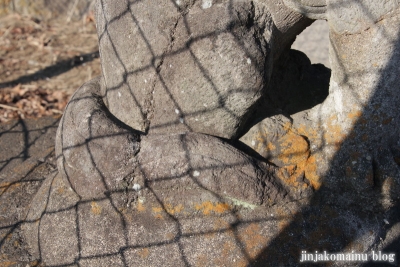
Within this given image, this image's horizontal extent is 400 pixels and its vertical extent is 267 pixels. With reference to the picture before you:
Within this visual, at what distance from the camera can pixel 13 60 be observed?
383cm

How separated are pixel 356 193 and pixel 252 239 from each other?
14.1 inches

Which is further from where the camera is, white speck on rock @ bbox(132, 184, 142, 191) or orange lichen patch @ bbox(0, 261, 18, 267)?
orange lichen patch @ bbox(0, 261, 18, 267)

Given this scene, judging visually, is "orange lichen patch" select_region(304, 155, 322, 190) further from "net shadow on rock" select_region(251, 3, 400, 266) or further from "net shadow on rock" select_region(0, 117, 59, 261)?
"net shadow on rock" select_region(0, 117, 59, 261)

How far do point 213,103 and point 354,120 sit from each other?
0.43 meters

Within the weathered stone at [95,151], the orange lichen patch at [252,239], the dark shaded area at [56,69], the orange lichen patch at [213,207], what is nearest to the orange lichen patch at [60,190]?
the weathered stone at [95,151]

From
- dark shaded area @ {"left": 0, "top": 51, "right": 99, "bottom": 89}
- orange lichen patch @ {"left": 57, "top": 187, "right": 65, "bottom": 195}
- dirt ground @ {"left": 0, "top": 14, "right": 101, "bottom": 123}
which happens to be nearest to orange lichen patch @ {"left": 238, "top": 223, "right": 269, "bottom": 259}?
orange lichen patch @ {"left": 57, "top": 187, "right": 65, "bottom": 195}

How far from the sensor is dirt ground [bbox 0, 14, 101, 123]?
323cm

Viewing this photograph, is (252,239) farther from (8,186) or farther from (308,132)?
(8,186)

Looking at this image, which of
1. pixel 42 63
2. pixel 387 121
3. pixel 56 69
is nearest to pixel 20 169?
pixel 387 121

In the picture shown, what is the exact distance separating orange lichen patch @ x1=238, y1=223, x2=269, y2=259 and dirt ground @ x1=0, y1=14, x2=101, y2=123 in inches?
83.0

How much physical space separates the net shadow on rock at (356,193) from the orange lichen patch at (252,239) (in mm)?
16

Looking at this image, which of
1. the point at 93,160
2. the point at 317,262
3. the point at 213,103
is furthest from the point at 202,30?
the point at 317,262

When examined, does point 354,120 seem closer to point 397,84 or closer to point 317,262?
point 397,84

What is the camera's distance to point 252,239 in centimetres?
138
